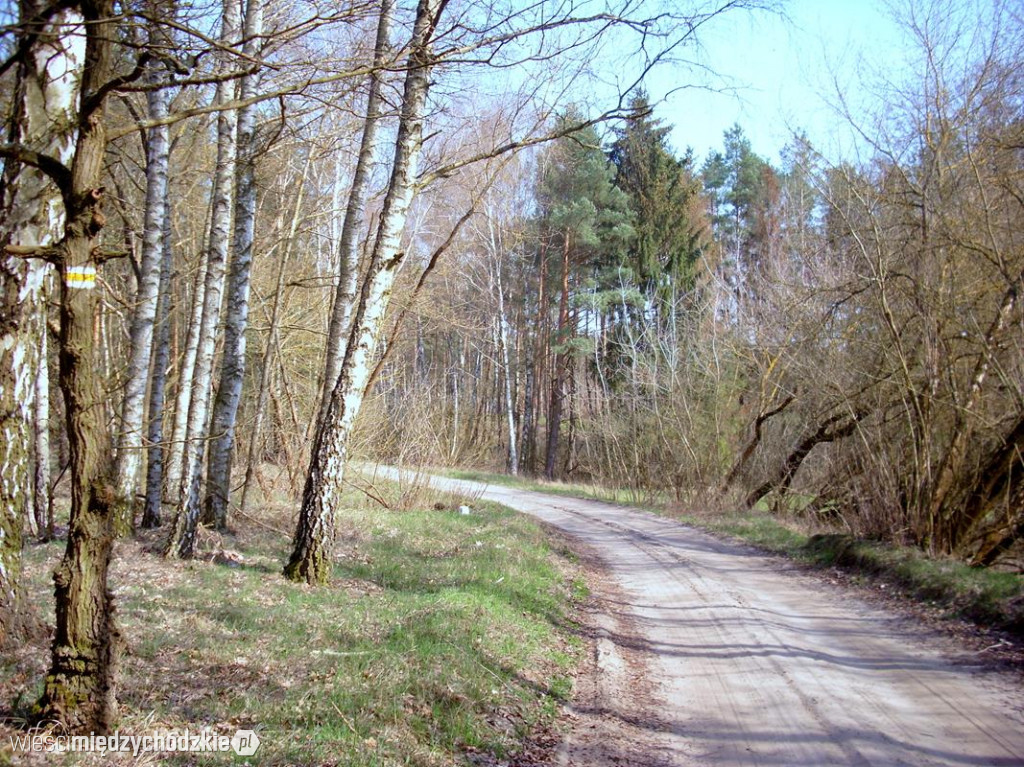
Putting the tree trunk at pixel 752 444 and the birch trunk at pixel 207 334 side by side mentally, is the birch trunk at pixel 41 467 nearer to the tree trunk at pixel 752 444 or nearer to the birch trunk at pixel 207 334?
the birch trunk at pixel 207 334

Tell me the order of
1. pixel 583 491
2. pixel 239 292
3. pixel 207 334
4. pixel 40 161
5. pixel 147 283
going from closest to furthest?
1. pixel 40 161
2. pixel 207 334
3. pixel 147 283
4. pixel 239 292
5. pixel 583 491

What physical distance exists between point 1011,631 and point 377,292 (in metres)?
7.17

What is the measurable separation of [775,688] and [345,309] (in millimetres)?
7450

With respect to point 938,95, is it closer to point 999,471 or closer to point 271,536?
point 999,471

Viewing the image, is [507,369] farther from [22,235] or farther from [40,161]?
[40,161]

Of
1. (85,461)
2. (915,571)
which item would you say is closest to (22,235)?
(85,461)

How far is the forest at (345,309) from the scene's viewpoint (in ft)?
12.4

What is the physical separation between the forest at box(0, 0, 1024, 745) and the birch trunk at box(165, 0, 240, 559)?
34 millimetres

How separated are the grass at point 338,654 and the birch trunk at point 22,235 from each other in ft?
2.48

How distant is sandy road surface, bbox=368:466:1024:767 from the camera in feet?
16.1

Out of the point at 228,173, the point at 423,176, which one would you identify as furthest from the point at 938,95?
the point at 228,173

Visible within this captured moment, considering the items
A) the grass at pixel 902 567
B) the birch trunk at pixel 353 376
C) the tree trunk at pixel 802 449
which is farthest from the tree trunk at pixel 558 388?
the birch trunk at pixel 353 376

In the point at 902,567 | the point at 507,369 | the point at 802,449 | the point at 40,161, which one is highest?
the point at 507,369

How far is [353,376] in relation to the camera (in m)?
7.95
